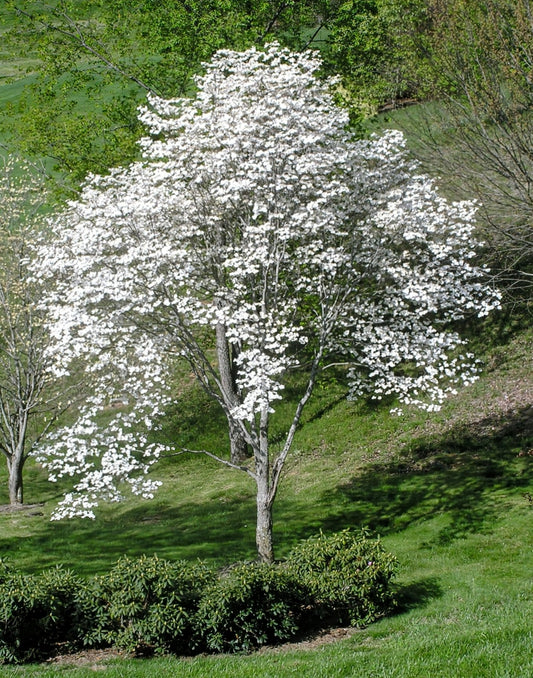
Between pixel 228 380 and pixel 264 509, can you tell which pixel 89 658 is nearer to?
pixel 264 509

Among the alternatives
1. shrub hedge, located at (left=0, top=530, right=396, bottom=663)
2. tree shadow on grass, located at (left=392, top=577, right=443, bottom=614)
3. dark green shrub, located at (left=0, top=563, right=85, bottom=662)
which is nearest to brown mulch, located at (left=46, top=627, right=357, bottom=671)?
shrub hedge, located at (left=0, top=530, right=396, bottom=663)

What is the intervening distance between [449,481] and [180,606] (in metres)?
10.2

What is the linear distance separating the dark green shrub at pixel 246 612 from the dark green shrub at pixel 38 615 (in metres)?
1.98

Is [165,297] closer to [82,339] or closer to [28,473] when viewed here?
[82,339]

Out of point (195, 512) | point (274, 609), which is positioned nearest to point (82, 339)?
point (274, 609)

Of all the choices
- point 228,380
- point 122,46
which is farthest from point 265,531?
point 122,46

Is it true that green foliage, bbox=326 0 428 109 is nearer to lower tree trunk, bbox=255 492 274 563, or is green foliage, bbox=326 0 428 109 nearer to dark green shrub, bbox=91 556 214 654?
lower tree trunk, bbox=255 492 274 563

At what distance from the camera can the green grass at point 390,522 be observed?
8180 millimetres

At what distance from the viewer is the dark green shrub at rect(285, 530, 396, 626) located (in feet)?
32.4

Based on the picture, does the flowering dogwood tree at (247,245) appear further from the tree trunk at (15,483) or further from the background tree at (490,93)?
the tree trunk at (15,483)

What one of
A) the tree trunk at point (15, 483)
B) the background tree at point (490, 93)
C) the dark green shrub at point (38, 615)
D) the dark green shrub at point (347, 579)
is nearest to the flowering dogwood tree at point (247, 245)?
the dark green shrub at point (38, 615)

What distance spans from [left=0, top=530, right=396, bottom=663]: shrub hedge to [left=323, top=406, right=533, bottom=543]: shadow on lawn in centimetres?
496

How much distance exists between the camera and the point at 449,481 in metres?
17.4

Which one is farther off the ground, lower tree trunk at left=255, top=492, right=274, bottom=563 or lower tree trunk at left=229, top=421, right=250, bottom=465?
lower tree trunk at left=229, top=421, right=250, bottom=465
